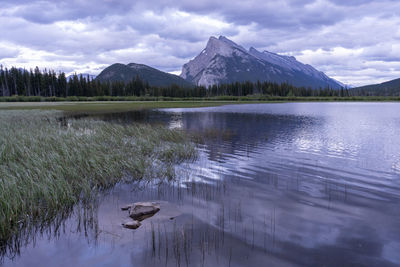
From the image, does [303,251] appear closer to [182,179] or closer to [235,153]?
[182,179]

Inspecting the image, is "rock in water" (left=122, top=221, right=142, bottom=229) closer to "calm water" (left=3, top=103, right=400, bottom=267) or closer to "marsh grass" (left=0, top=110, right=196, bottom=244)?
"calm water" (left=3, top=103, right=400, bottom=267)

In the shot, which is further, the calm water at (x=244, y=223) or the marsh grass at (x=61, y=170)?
the marsh grass at (x=61, y=170)

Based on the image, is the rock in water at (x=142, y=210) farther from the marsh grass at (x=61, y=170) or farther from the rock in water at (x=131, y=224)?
the marsh grass at (x=61, y=170)

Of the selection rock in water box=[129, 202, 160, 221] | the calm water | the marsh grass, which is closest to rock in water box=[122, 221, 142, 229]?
the calm water

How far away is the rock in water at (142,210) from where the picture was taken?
9539 millimetres

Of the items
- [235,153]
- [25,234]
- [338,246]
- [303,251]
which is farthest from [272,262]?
[235,153]

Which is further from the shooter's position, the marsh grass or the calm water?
the marsh grass

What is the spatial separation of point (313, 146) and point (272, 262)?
18.3m

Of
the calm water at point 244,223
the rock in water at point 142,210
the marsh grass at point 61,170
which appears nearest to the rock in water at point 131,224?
the calm water at point 244,223

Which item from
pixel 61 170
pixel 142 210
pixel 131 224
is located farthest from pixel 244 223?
pixel 61 170

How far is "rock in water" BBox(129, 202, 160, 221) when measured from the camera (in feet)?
31.3

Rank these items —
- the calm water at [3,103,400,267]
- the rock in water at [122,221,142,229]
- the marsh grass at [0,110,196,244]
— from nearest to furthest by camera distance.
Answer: the calm water at [3,103,400,267], the rock in water at [122,221,142,229], the marsh grass at [0,110,196,244]

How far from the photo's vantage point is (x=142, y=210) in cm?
977

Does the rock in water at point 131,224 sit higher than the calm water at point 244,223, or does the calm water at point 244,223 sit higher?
the rock in water at point 131,224
